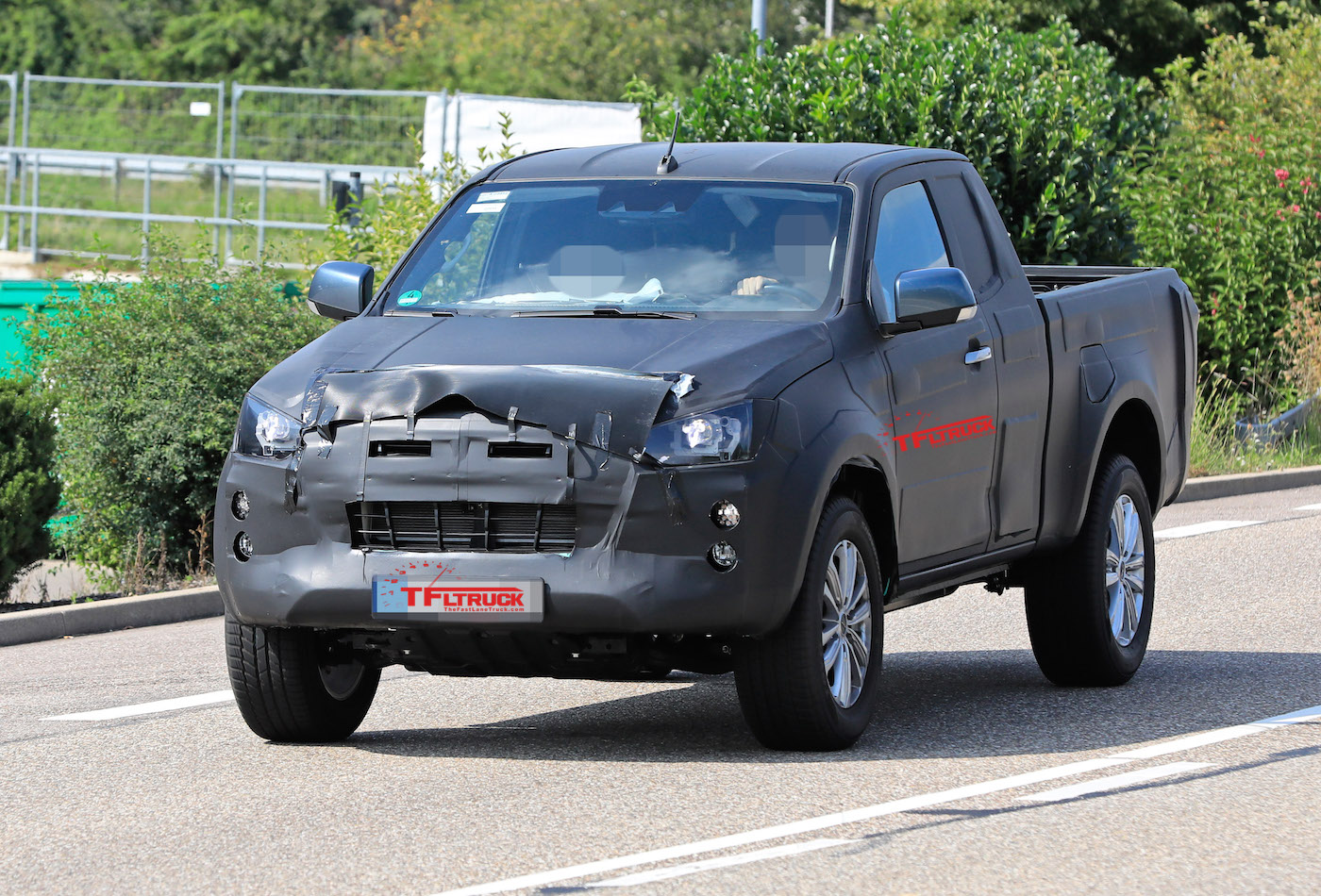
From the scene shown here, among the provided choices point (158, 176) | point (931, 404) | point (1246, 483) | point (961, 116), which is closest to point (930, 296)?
point (931, 404)

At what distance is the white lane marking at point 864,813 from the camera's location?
18.7ft

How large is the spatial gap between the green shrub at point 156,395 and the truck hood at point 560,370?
5835mm

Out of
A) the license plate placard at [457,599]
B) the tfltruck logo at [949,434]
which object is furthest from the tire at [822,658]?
the license plate placard at [457,599]

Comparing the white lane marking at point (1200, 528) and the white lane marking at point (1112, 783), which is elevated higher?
the white lane marking at point (1112, 783)

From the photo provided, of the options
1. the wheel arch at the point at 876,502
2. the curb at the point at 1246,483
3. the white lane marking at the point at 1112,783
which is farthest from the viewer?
the curb at the point at 1246,483

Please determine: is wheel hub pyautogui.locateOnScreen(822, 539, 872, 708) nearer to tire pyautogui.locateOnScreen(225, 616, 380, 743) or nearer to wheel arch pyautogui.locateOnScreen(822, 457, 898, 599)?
wheel arch pyautogui.locateOnScreen(822, 457, 898, 599)

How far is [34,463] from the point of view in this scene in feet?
41.1

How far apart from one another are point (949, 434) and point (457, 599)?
2111mm

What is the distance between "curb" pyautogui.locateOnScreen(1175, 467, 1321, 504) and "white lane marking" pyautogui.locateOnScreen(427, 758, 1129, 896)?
33.8ft

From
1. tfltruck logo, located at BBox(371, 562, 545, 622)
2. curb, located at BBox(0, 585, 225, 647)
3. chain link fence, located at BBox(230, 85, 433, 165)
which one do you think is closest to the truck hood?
tfltruck logo, located at BBox(371, 562, 545, 622)

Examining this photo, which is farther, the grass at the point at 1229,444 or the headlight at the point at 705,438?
the grass at the point at 1229,444

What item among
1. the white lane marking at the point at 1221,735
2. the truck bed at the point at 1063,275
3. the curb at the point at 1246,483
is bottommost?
the curb at the point at 1246,483

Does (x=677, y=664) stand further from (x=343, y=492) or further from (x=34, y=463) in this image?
(x=34, y=463)

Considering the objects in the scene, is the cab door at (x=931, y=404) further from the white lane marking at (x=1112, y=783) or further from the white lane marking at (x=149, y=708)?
the white lane marking at (x=149, y=708)
